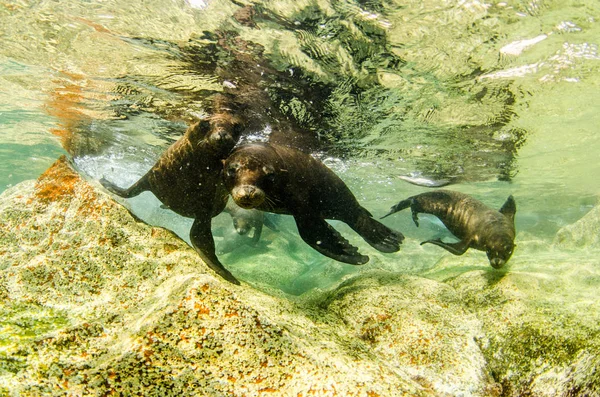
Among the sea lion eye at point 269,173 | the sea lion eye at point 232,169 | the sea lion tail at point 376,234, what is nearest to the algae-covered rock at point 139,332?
the sea lion eye at point 232,169

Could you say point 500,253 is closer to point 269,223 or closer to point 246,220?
point 246,220

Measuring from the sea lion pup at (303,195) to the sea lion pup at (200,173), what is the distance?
38 centimetres

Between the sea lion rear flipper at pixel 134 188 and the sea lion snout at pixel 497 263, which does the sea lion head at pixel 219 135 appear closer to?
the sea lion rear flipper at pixel 134 188

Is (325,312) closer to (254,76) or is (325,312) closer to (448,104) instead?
(254,76)

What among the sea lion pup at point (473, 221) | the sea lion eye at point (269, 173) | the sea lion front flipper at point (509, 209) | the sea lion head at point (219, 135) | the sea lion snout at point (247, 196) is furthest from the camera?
the sea lion front flipper at point (509, 209)

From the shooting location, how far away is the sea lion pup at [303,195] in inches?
164

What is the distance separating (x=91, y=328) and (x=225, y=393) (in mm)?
1130

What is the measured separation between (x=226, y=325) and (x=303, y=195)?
10.5 feet

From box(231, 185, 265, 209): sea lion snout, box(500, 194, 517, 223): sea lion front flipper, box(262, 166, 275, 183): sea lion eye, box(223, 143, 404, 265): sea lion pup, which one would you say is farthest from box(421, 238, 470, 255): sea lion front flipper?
box(231, 185, 265, 209): sea lion snout

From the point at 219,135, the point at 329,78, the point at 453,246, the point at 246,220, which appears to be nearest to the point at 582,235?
the point at 453,246

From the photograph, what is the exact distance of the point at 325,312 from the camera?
3195 millimetres

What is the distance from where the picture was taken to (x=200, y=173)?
4891mm

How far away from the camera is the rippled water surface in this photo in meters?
4.69

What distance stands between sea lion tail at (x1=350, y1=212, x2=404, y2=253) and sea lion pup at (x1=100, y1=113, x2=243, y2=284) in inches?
102
